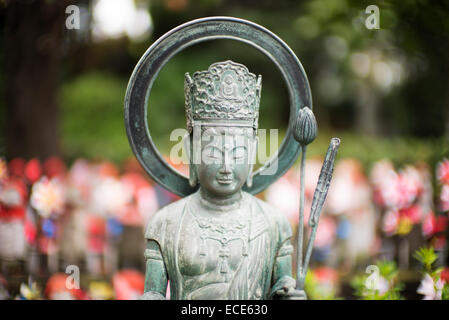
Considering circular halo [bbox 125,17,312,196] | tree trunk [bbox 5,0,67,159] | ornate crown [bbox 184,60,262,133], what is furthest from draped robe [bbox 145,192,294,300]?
tree trunk [bbox 5,0,67,159]

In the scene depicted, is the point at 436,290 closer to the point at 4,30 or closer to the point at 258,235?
the point at 258,235

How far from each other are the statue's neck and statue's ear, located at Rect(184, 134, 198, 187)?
10 cm

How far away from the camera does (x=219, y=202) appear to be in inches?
127

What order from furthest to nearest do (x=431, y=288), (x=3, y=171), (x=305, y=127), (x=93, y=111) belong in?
(x=93, y=111)
(x=3, y=171)
(x=431, y=288)
(x=305, y=127)

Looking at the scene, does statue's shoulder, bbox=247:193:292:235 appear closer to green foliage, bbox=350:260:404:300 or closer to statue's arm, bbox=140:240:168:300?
A: statue's arm, bbox=140:240:168:300

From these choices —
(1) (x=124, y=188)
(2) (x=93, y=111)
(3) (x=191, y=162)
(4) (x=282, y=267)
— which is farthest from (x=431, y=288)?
(2) (x=93, y=111)

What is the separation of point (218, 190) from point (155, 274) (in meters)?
0.66

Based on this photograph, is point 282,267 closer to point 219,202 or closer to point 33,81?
point 219,202

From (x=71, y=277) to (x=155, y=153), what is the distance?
5.30 feet

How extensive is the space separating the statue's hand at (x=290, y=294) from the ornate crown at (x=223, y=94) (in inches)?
40.6

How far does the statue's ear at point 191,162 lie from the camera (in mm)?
3277

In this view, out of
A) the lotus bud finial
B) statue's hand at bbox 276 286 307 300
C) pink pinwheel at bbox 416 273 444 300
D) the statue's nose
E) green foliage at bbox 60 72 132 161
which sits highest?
green foliage at bbox 60 72 132 161

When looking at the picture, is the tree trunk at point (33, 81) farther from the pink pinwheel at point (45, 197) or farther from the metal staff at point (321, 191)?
the metal staff at point (321, 191)

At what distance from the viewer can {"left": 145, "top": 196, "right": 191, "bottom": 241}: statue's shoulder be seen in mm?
3209
